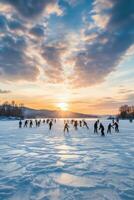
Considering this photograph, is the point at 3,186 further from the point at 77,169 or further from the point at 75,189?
the point at 77,169

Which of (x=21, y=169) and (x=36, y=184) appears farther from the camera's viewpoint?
(x=21, y=169)

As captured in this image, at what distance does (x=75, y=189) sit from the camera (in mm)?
6977

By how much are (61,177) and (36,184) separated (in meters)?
1.16

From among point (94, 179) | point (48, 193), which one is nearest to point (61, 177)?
point (94, 179)

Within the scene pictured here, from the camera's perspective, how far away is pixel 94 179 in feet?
26.5

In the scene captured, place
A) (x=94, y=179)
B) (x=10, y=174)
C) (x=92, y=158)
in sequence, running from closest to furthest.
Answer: (x=94, y=179) → (x=10, y=174) → (x=92, y=158)

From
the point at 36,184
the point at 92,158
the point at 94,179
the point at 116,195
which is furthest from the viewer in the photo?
the point at 92,158

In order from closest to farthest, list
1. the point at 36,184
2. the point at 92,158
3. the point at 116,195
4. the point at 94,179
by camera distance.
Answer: the point at 116,195
the point at 36,184
the point at 94,179
the point at 92,158

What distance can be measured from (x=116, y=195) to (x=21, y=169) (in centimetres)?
440

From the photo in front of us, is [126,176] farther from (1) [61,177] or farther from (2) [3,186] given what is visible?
(2) [3,186]

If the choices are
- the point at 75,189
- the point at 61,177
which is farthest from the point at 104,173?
the point at 75,189

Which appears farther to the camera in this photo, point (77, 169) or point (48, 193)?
point (77, 169)

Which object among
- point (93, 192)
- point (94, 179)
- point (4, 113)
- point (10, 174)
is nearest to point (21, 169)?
point (10, 174)

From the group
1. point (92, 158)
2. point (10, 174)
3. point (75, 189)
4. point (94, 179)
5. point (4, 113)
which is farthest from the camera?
point (4, 113)
